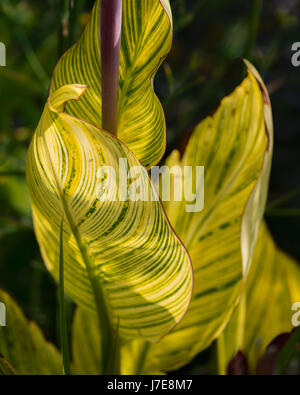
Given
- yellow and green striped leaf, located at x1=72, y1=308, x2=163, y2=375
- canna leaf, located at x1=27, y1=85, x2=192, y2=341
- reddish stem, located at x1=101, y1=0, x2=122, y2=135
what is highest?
reddish stem, located at x1=101, y1=0, x2=122, y2=135

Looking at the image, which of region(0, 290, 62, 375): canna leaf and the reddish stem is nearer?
the reddish stem

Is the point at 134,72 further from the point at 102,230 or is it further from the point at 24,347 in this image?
the point at 24,347

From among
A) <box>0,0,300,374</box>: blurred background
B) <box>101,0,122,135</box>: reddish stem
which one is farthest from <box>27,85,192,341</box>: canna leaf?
<box>0,0,300,374</box>: blurred background

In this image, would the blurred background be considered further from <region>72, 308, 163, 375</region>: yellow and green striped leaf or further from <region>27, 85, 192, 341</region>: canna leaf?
<region>27, 85, 192, 341</region>: canna leaf

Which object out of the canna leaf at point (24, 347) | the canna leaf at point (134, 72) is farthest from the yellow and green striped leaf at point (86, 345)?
the canna leaf at point (134, 72)

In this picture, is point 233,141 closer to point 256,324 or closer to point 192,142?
point 192,142

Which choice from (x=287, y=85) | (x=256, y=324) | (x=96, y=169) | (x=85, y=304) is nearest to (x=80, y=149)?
(x=96, y=169)
